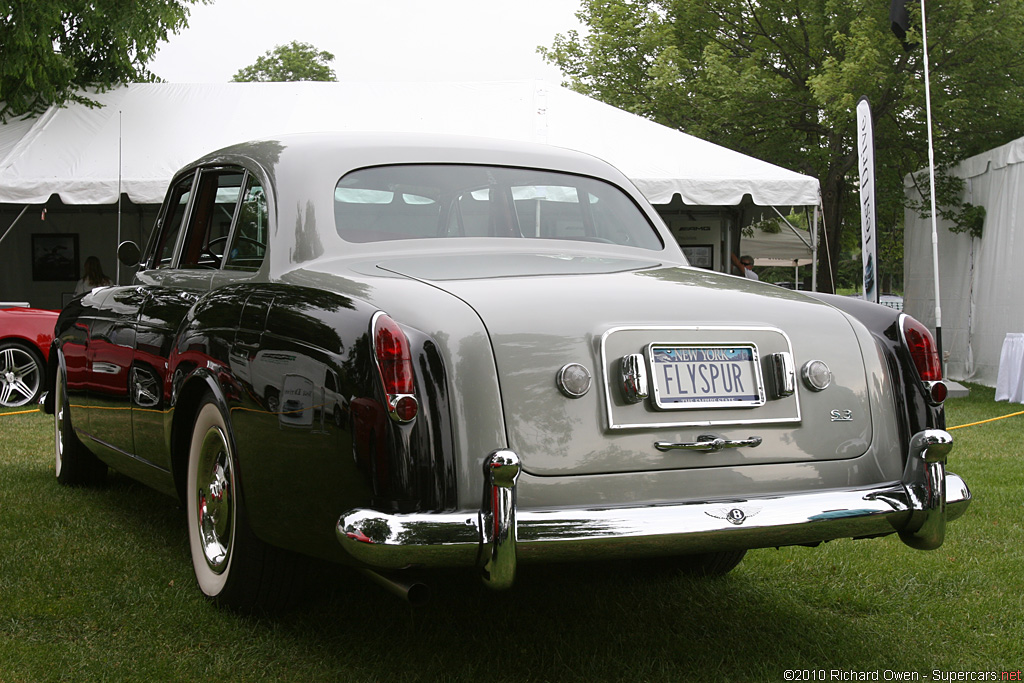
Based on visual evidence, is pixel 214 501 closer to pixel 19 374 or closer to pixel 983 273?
pixel 19 374

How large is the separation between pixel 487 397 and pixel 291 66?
179 feet

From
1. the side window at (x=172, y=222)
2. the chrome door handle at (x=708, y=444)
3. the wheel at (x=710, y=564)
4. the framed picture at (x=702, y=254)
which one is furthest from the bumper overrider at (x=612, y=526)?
the framed picture at (x=702, y=254)

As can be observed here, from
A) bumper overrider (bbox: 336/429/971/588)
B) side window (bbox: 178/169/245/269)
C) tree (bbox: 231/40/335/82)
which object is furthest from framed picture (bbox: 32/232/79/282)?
tree (bbox: 231/40/335/82)

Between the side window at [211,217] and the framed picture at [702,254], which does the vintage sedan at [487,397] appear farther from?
the framed picture at [702,254]

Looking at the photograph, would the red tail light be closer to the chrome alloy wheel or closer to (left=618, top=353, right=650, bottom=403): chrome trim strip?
(left=618, top=353, right=650, bottom=403): chrome trim strip

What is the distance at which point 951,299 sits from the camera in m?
17.0

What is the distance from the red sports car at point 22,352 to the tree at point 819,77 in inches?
515

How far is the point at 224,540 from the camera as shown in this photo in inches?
140

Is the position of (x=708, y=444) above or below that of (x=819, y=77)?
below

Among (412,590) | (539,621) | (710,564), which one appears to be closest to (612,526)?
(412,590)

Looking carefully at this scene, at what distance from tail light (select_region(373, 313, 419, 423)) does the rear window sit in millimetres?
959

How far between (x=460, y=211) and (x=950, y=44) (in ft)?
58.6

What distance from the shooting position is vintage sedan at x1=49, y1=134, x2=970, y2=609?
8.61ft

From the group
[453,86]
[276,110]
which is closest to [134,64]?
[276,110]
